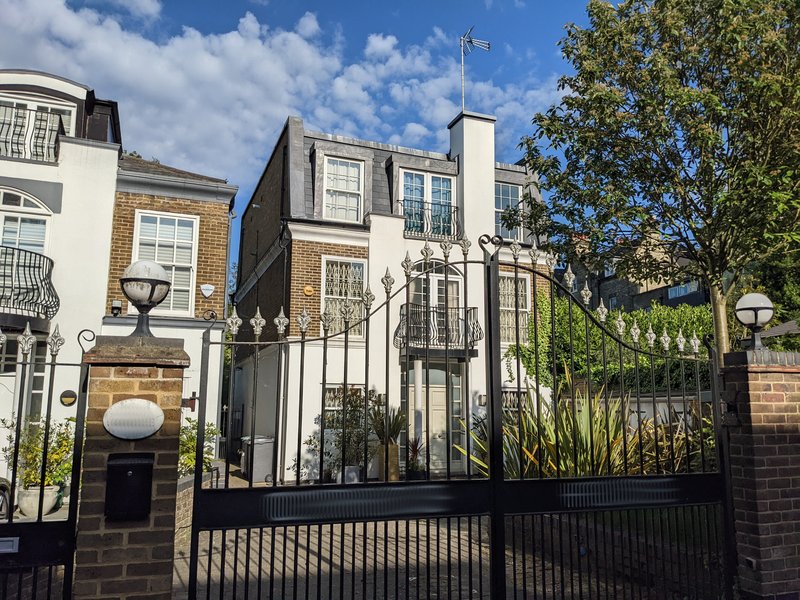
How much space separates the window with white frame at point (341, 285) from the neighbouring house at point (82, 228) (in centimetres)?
304

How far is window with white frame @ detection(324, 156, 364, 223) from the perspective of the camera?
1579 cm

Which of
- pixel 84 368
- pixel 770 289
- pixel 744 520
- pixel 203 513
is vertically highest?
pixel 770 289

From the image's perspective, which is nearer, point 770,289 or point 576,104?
point 576,104

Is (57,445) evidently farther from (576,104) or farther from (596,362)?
(596,362)

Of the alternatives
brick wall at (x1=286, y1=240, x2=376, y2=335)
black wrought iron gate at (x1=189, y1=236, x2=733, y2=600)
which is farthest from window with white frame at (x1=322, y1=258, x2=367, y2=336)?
black wrought iron gate at (x1=189, y1=236, x2=733, y2=600)

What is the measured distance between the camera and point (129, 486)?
310 cm

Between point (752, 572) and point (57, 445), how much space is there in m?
8.43

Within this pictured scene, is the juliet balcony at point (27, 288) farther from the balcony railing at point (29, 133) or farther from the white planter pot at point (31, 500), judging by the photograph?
the white planter pot at point (31, 500)

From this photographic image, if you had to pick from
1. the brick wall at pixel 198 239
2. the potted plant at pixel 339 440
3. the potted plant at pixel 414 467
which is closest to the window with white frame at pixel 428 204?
the potted plant at pixel 339 440

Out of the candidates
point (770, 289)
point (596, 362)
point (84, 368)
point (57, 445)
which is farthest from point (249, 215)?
point (84, 368)

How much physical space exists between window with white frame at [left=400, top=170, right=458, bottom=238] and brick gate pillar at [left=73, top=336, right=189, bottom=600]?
13256mm

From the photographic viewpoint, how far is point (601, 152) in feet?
27.1

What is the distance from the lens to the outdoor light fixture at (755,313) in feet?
14.6

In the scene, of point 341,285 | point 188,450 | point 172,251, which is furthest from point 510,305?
point 188,450
